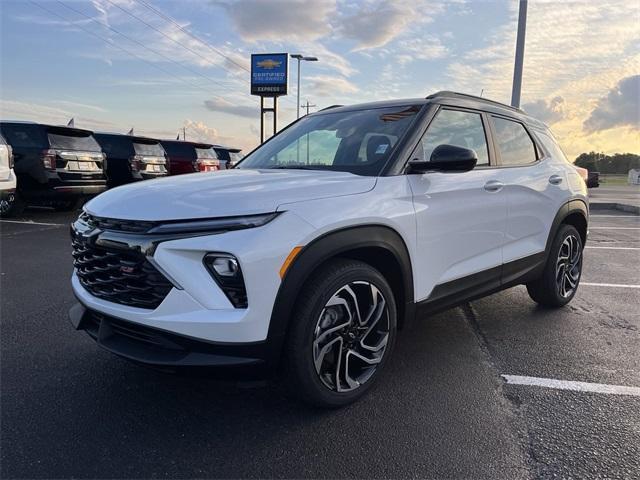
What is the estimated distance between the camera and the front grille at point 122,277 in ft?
7.19

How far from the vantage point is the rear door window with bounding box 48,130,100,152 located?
9.43 metres

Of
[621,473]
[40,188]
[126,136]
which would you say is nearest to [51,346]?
[621,473]

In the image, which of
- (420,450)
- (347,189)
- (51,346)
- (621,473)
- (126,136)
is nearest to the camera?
(621,473)

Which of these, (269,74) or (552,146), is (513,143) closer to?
(552,146)

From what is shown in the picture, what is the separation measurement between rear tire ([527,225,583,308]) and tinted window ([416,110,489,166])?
1321 millimetres

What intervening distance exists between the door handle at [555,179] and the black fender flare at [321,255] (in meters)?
2.11

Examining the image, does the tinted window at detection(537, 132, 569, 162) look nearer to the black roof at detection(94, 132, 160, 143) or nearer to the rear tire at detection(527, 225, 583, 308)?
the rear tire at detection(527, 225, 583, 308)

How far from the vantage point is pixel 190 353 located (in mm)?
2152

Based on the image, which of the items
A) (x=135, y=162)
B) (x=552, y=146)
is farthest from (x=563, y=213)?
(x=135, y=162)

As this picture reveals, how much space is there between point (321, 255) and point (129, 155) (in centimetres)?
1156

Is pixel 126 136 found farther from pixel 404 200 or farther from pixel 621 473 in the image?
pixel 621 473

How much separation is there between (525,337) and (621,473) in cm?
167

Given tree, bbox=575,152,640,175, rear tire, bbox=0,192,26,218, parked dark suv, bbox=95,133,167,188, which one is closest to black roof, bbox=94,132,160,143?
parked dark suv, bbox=95,133,167,188

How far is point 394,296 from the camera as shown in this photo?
2879mm
